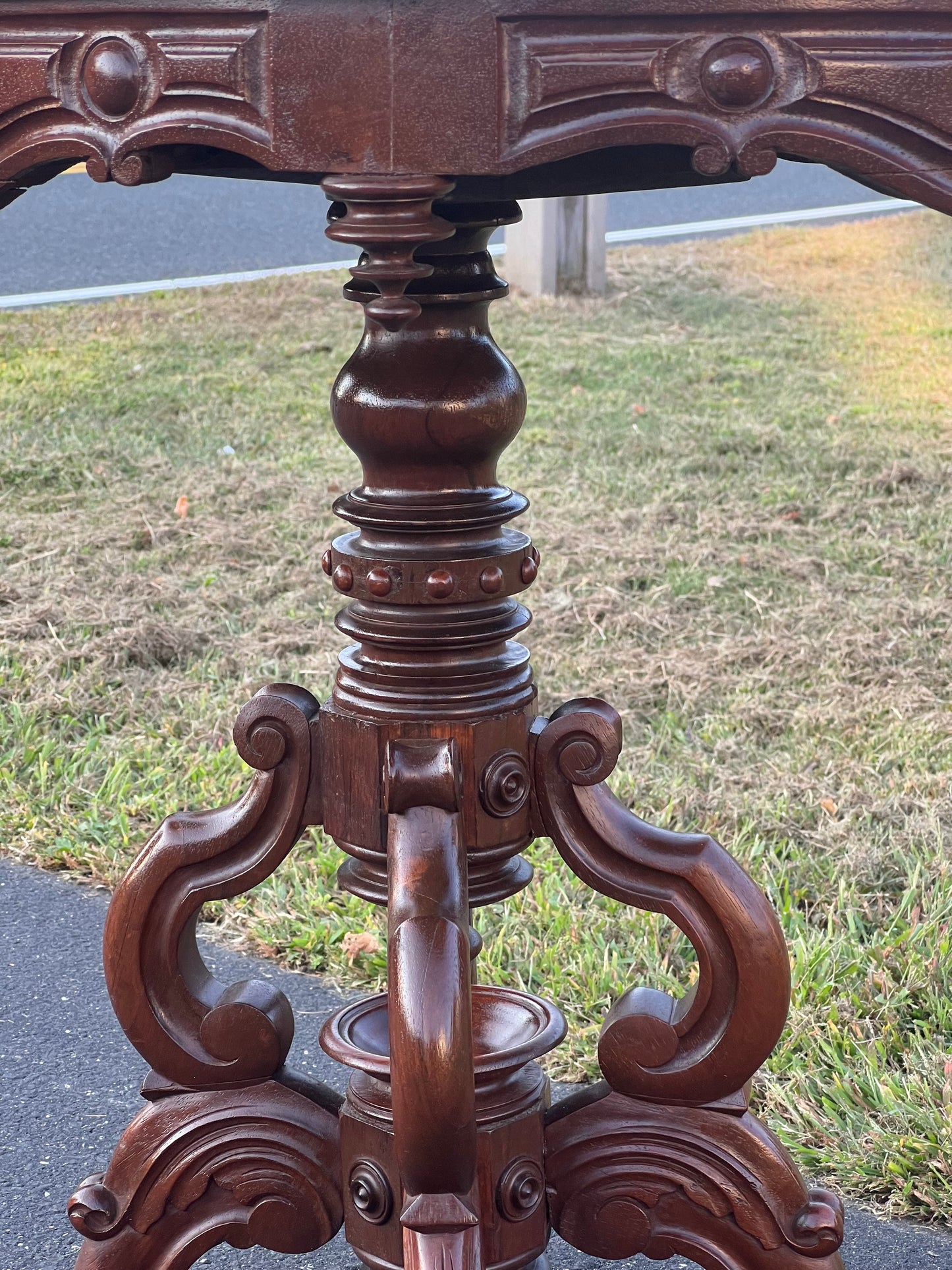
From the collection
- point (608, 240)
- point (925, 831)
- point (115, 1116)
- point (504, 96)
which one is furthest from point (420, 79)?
point (608, 240)

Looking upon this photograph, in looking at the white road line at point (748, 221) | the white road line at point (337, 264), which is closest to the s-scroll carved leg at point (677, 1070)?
the white road line at point (337, 264)

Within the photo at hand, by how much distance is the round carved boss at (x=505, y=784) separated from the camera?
1.06 meters

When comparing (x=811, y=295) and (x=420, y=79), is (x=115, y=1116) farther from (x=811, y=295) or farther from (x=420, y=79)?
(x=811, y=295)

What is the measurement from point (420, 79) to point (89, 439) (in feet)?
11.2

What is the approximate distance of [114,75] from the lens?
0.88m

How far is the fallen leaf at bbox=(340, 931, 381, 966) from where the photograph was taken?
1869 millimetres

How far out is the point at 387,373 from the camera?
3.49ft

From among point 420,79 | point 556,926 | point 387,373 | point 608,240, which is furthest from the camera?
point 608,240

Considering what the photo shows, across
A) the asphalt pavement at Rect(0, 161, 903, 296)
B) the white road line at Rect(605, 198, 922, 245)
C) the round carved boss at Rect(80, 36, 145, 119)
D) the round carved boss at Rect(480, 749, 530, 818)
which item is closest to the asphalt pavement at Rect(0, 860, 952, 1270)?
the round carved boss at Rect(480, 749, 530, 818)

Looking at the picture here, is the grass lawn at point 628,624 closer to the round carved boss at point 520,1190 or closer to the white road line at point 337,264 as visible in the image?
the round carved boss at point 520,1190

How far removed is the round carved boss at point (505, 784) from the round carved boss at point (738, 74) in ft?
1.57

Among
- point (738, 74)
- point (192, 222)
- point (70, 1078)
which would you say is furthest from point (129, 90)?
point (192, 222)

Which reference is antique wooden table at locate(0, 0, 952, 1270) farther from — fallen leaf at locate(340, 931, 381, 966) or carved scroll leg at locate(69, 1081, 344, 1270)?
fallen leaf at locate(340, 931, 381, 966)

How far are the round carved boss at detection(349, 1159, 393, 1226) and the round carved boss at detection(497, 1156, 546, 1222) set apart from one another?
8cm
